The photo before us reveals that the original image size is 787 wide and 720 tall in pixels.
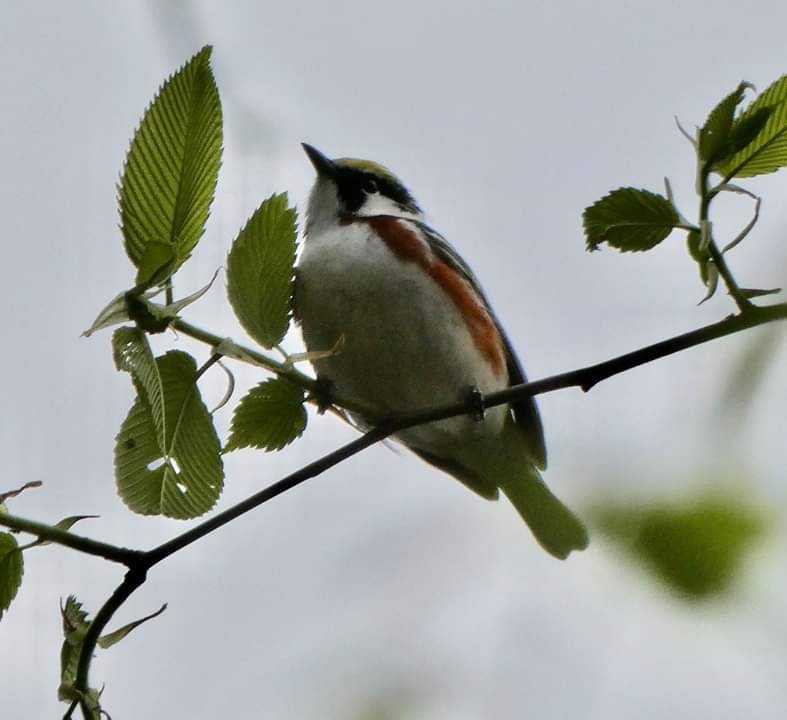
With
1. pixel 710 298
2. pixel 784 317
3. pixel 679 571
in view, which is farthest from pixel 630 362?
pixel 679 571

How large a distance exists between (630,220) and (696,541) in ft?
2.35

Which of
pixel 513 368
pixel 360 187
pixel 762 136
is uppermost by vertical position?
pixel 762 136

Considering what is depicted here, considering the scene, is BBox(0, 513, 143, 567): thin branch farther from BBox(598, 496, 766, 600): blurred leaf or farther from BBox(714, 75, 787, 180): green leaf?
BBox(714, 75, 787, 180): green leaf

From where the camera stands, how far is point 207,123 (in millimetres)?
1400

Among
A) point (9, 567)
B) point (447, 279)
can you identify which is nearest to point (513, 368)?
point (447, 279)

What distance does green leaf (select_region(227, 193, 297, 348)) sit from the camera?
1486 mm

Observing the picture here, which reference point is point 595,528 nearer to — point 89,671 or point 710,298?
point 710,298

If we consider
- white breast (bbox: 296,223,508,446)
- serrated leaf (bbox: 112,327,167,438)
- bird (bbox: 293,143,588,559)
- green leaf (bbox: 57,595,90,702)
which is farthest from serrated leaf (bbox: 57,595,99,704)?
white breast (bbox: 296,223,508,446)

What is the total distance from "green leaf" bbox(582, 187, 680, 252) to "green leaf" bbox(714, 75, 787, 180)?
3.9 inches

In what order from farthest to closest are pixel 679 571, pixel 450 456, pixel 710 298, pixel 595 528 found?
pixel 450 456 < pixel 710 298 < pixel 595 528 < pixel 679 571

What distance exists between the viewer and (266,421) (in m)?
1.67

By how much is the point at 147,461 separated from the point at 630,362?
27.6 inches

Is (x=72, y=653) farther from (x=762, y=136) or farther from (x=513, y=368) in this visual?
(x=513, y=368)

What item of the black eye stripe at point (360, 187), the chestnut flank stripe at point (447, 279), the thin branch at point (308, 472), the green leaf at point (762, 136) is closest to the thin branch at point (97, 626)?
the thin branch at point (308, 472)
